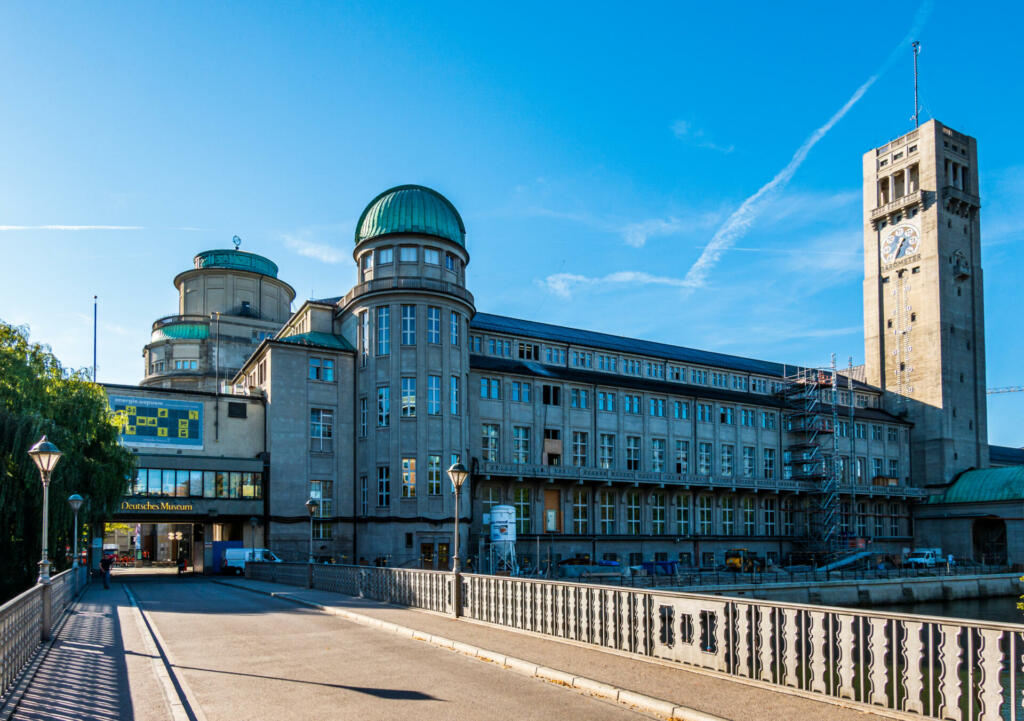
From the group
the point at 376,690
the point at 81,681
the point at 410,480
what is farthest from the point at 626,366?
the point at 81,681

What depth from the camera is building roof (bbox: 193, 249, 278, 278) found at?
3258 inches

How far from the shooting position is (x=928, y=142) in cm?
8144

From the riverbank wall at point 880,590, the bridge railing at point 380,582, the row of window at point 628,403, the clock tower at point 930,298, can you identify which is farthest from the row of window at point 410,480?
the clock tower at point 930,298

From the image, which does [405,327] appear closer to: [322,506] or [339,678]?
[322,506]

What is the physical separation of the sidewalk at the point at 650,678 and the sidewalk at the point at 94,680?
239 inches

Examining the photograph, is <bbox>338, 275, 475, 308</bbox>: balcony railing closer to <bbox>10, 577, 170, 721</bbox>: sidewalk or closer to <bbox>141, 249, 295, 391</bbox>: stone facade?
<bbox>141, 249, 295, 391</bbox>: stone facade

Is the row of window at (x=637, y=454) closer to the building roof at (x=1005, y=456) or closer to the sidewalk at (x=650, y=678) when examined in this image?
the sidewalk at (x=650, y=678)

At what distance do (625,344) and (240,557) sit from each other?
39290 millimetres

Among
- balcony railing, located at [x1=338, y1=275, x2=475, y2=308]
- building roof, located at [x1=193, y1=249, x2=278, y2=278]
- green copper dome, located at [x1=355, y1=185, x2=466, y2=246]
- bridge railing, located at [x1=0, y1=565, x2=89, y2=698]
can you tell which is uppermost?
building roof, located at [x1=193, y1=249, x2=278, y2=278]

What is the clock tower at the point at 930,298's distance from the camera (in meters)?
79.4

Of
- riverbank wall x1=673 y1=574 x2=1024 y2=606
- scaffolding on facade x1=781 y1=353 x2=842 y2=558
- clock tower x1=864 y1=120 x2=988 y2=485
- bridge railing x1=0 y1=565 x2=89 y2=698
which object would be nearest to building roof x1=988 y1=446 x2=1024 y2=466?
clock tower x1=864 y1=120 x2=988 y2=485

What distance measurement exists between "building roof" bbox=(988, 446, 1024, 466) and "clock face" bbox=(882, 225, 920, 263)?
1350 inches

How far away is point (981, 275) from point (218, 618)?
272 feet

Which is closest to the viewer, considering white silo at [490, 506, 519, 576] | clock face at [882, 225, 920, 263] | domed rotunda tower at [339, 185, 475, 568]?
domed rotunda tower at [339, 185, 475, 568]
